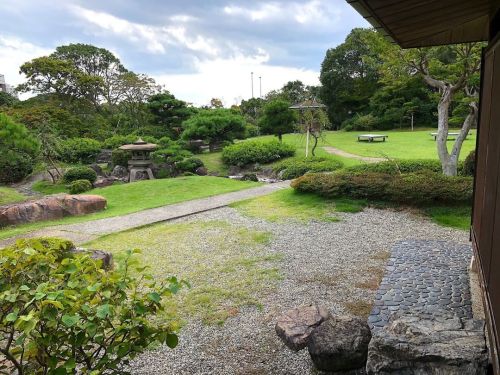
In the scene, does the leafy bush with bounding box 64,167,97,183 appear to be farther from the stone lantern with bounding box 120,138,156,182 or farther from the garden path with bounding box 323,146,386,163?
the garden path with bounding box 323,146,386,163

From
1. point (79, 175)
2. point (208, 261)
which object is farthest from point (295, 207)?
point (79, 175)

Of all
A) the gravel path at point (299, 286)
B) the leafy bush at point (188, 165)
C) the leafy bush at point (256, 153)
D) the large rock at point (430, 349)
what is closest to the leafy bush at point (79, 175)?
the leafy bush at point (188, 165)

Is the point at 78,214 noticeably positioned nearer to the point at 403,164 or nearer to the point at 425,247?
the point at 425,247

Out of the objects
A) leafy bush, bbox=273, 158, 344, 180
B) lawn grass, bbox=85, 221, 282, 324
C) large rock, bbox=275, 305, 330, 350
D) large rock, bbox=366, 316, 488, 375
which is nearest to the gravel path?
large rock, bbox=275, 305, 330, 350

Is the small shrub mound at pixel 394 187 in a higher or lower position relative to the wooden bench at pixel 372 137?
lower

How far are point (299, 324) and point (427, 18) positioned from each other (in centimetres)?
254

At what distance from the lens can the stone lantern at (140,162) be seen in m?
15.7

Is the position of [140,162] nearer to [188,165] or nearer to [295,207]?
[188,165]

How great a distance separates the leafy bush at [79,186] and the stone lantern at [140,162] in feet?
7.17

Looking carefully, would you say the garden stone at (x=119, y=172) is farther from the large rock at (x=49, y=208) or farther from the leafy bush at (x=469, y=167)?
the leafy bush at (x=469, y=167)

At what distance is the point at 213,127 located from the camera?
19.2 m

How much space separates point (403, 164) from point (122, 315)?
1067 centimetres

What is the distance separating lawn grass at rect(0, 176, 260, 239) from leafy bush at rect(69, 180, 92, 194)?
1.28 m

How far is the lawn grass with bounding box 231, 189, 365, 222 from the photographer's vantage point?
25.8 ft
